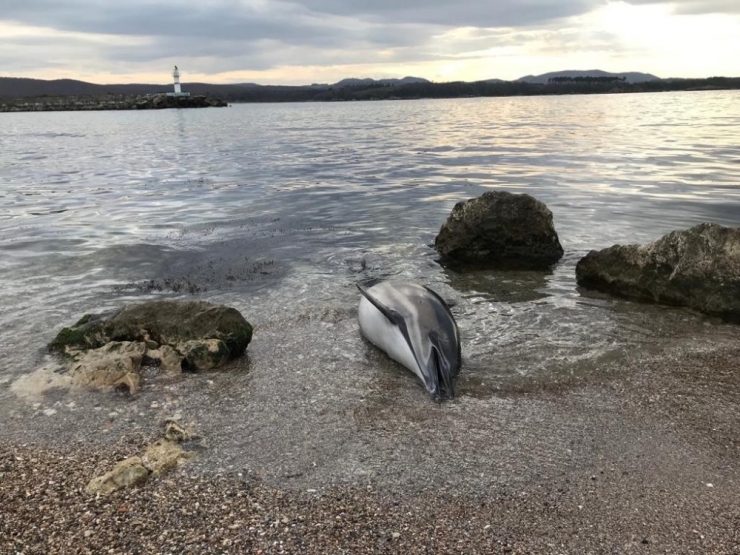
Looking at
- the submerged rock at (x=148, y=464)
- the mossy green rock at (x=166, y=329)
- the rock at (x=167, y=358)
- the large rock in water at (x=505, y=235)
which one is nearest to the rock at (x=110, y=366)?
the rock at (x=167, y=358)

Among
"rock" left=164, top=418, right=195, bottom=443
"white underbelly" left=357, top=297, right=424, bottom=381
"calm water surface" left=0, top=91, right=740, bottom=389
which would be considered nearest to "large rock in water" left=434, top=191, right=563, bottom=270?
"calm water surface" left=0, top=91, right=740, bottom=389

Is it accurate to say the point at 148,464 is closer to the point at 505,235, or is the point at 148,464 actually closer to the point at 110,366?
the point at 110,366

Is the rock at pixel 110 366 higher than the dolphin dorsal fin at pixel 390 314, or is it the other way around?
the dolphin dorsal fin at pixel 390 314

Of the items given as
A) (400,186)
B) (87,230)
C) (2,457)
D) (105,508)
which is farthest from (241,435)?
(400,186)

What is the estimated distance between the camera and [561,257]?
1092cm

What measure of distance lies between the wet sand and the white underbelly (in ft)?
0.68

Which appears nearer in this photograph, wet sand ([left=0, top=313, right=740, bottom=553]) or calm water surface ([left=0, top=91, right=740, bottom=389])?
wet sand ([left=0, top=313, right=740, bottom=553])

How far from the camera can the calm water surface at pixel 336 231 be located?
25.1 feet

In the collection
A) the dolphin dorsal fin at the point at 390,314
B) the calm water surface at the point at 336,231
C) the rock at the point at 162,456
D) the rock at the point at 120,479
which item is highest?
the dolphin dorsal fin at the point at 390,314

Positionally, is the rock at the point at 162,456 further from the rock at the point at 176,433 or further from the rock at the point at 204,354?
the rock at the point at 204,354

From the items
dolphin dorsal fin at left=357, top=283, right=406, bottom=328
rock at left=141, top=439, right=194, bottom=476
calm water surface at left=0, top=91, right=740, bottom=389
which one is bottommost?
calm water surface at left=0, top=91, right=740, bottom=389

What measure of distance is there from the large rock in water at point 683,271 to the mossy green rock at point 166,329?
5.68 m

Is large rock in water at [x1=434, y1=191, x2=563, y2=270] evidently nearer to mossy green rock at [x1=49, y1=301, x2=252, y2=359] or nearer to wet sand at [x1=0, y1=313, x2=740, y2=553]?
wet sand at [x1=0, y1=313, x2=740, y2=553]

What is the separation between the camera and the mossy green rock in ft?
21.8
